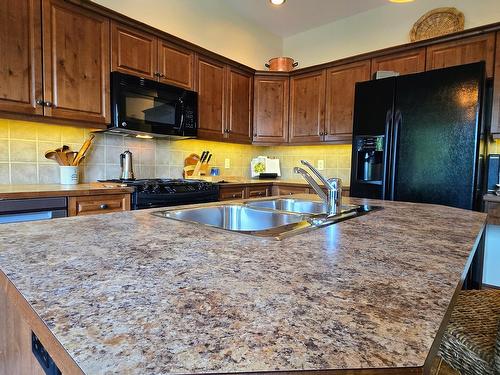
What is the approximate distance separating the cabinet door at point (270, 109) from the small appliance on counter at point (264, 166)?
15.0 inches

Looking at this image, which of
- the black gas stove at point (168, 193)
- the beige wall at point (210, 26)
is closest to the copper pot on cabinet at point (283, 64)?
the beige wall at point (210, 26)

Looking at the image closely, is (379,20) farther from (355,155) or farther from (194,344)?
(194,344)

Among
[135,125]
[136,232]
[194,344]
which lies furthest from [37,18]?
[194,344]

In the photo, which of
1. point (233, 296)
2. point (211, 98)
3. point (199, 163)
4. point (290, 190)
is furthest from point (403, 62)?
point (233, 296)

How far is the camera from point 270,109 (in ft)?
12.1

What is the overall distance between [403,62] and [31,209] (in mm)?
3228

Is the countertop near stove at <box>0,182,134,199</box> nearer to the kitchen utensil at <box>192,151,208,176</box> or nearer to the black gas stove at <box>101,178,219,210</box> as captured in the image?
the black gas stove at <box>101,178,219,210</box>

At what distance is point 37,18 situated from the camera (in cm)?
195

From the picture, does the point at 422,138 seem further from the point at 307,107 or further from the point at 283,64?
the point at 283,64

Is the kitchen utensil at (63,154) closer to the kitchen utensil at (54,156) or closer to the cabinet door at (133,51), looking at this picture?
the kitchen utensil at (54,156)

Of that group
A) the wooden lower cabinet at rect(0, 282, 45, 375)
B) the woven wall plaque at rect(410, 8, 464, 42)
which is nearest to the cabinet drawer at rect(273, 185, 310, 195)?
the woven wall plaque at rect(410, 8, 464, 42)

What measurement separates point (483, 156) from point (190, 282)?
2801mm

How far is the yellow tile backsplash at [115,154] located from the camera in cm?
216

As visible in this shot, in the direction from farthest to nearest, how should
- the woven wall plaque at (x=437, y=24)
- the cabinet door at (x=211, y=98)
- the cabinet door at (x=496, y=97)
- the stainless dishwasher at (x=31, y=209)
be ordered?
1. the cabinet door at (x=211, y=98)
2. the woven wall plaque at (x=437, y=24)
3. the cabinet door at (x=496, y=97)
4. the stainless dishwasher at (x=31, y=209)
